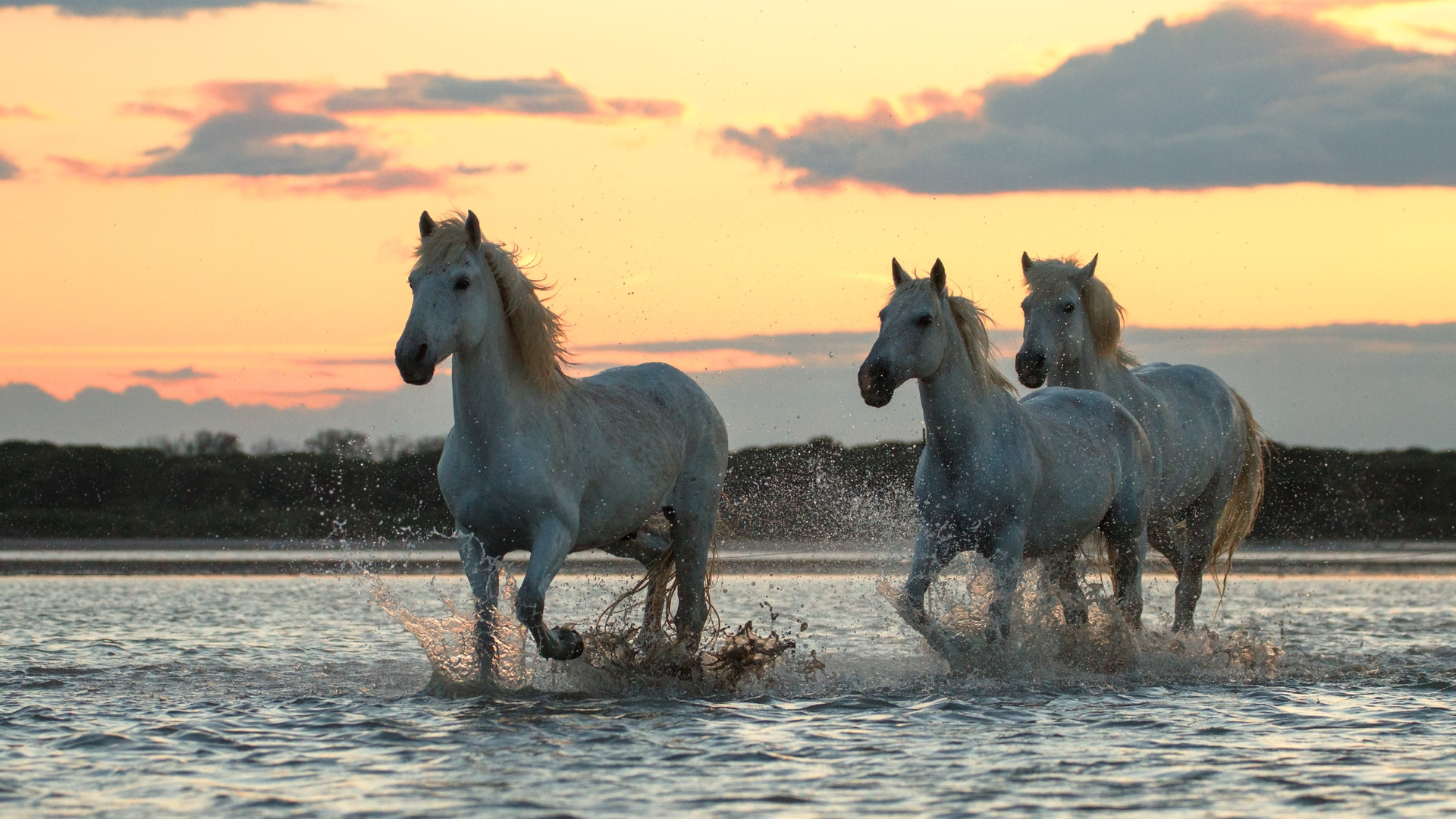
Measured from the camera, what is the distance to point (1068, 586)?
9070 millimetres

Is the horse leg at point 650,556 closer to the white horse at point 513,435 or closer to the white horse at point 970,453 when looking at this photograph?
the white horse at point 513,435

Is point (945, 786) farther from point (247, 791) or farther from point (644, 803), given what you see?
point (247, 791)

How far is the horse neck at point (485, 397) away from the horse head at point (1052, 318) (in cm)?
363

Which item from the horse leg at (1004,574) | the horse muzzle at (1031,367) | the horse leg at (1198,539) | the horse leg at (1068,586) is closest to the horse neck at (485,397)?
the horse leg at (1004,574)

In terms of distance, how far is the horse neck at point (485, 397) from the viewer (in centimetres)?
720

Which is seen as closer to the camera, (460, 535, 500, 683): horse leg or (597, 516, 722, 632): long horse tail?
(460, 535, 500, 683): horse leg

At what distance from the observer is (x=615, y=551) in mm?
9133

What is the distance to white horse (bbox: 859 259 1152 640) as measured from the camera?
7.82 metres

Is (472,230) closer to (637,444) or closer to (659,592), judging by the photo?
(637,444)

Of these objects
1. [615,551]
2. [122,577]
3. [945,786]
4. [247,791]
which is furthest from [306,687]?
[122,577]

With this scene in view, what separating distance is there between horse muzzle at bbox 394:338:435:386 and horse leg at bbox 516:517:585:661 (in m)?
0.95

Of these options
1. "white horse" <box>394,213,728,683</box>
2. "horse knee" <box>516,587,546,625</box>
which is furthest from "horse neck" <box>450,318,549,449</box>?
"horse knee" <box>516,587,546,625</box>

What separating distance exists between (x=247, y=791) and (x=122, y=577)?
489 inches

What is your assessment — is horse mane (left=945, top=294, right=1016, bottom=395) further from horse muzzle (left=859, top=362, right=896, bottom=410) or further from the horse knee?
the horse knee
